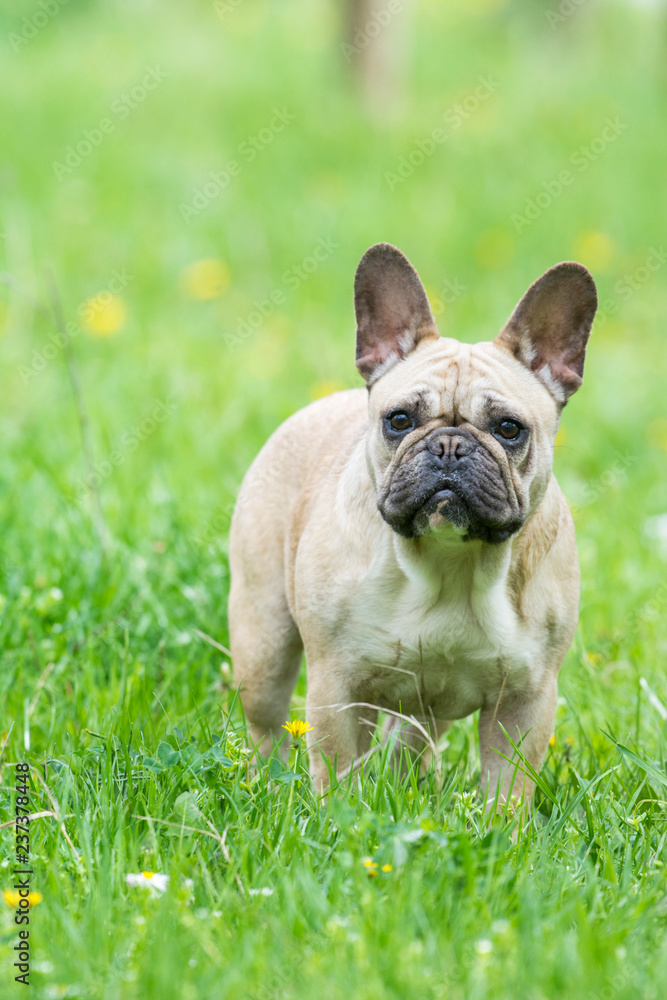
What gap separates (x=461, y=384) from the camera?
11.0ft

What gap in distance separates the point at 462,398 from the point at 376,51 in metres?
10.7

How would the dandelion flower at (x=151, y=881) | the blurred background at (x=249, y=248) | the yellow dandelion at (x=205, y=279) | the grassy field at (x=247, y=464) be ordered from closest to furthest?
the grassy field at (x=247, y=464) → the dandelion flower at (x=151, y=881) → the blurred background at (x=249, y=248) → the yellow dandelion at (x=205, y=279)

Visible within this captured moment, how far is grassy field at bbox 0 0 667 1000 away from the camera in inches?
100

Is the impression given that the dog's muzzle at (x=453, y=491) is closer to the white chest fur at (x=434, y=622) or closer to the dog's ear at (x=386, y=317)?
the white chest fur at (x=434, y=622)

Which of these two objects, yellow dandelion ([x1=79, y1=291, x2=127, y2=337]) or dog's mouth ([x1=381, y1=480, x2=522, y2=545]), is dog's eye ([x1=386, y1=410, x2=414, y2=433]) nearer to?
dog's mouth ([x1=381, y1=480, x2=522, y2=545])

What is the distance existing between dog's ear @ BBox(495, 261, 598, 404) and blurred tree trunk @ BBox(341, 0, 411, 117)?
31.4 ft

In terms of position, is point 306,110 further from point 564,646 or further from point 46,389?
point 564,646

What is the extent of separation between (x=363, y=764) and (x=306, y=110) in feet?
34.7

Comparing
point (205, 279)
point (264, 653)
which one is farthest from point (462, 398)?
point (205, 279)

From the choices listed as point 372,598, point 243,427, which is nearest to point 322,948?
point 372,598

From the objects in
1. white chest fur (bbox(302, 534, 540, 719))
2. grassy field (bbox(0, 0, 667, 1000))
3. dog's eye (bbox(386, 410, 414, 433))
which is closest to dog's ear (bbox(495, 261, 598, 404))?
dog's eye (bbox(386, 410, 414, 433))

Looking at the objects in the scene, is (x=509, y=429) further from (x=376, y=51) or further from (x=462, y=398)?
(x=376, y=51)

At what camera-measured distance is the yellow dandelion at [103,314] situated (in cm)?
729

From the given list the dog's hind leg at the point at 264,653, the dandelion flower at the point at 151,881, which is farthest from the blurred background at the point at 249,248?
the dandelion flower at the point at 151,881
